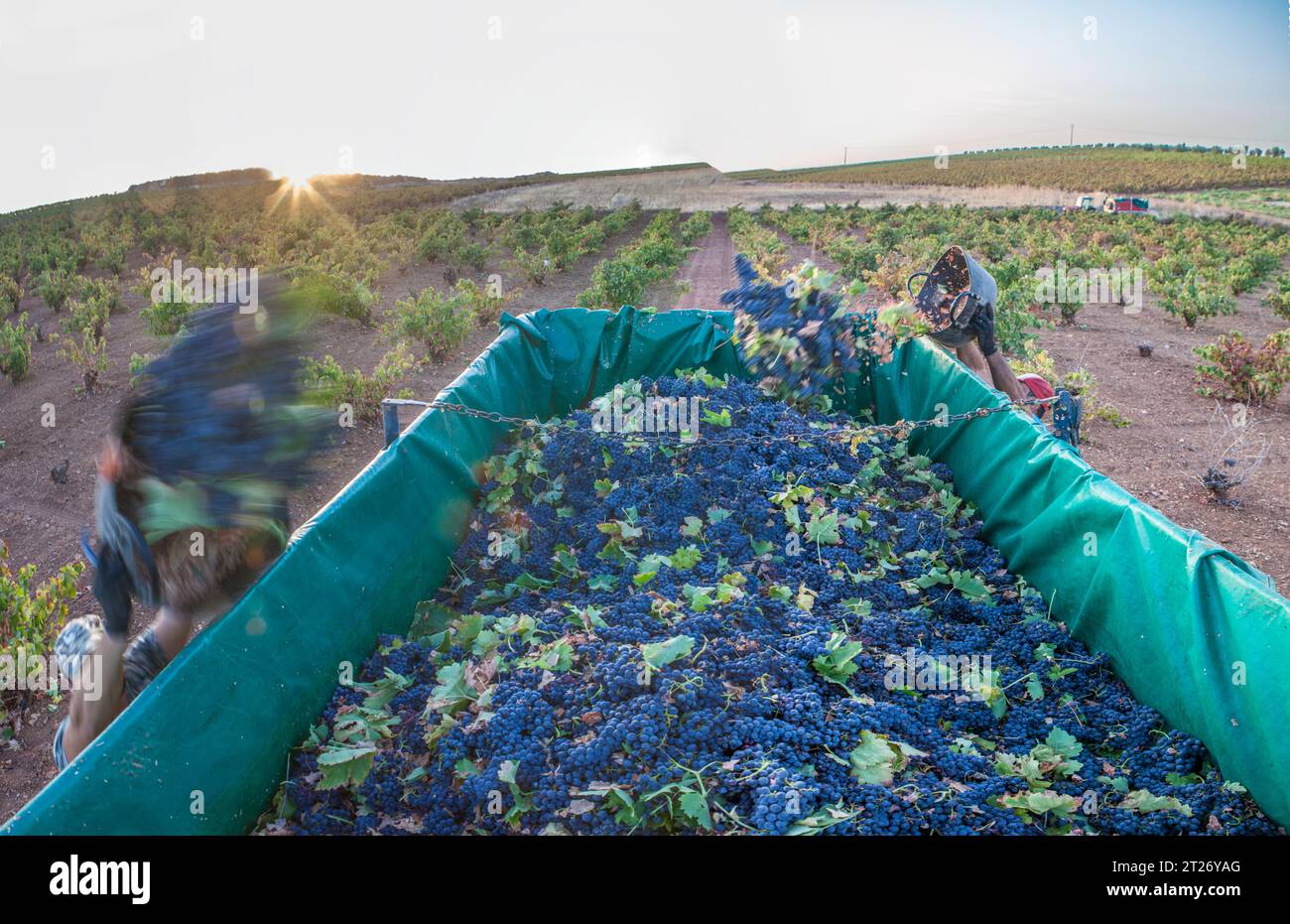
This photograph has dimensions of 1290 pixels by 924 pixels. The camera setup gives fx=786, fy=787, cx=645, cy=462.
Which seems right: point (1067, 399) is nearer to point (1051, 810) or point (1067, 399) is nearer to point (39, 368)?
point (1051, 810)

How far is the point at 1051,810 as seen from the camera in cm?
239

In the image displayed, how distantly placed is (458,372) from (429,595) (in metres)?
6.06

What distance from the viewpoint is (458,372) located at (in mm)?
9422

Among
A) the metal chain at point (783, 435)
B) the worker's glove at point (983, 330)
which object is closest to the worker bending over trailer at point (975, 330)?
the worker's glove at point (983, 330)

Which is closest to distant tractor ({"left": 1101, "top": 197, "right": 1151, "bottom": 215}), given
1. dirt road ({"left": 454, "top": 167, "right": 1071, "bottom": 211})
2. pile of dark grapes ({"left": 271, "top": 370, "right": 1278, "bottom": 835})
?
dirt road ({"left": 454, "top": 167, "right": 1071, "bottom": 211})

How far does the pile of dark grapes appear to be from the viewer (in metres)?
2.32

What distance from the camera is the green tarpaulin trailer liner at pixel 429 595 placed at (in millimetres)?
2074

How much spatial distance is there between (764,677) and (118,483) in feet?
6.56

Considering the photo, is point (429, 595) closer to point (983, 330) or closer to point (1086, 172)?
point (983, 330)

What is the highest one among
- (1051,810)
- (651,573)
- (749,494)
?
(749,494)

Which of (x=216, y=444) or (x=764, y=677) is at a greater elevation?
(x=216, y=444)

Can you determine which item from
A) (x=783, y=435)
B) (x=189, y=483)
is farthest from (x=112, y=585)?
(x=783, y=435)

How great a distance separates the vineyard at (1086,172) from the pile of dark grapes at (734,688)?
67813mm
